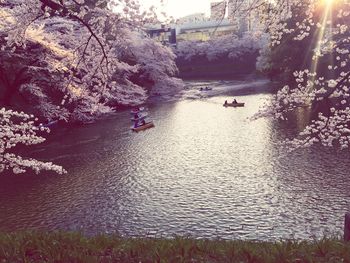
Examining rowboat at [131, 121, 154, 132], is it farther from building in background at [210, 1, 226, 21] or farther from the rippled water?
building in background at [210, 1, 226, 21]

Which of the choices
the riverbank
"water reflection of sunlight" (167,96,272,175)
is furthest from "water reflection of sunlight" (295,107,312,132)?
the riverbank

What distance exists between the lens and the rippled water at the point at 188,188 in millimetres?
12969

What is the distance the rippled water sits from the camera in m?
13.0

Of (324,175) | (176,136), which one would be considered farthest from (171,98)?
(324,175)

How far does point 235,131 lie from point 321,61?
58.4ft

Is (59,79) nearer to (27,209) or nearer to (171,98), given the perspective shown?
A: (27,209)

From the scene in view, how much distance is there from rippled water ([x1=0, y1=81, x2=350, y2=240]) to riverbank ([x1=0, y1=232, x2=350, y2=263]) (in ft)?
19.4

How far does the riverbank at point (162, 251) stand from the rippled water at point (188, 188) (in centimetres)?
591

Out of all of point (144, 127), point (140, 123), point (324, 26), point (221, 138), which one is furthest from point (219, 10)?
point (140, 123)

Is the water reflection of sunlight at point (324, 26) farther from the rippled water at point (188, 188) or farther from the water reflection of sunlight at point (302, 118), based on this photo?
the water reflection of sunlight at point (302, 118)

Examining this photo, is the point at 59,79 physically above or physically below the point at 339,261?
above

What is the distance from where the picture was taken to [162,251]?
5.95 meters

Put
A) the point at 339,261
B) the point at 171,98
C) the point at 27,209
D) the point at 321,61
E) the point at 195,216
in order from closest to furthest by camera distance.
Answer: the point at 339,261
the point at 195,216
the point at 27,209
the point at 321,61
the point at 171,98

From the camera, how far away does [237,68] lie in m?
80.6
